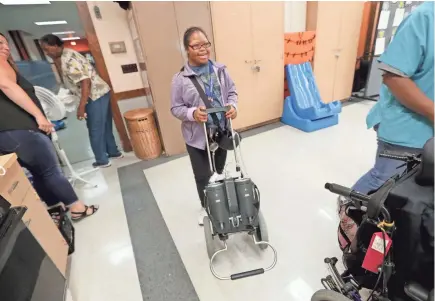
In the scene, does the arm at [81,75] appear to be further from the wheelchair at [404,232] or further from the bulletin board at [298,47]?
the bulletin board at [298,47]

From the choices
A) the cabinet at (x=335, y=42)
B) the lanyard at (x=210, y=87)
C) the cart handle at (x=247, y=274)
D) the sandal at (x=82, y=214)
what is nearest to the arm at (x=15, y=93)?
the sandal at (x=82, y=214)

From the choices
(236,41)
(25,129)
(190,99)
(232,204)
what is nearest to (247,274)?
(232,204)

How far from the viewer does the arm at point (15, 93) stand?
1523mm

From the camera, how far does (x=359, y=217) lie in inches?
38.5

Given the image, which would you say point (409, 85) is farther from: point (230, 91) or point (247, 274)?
point (247, 274)

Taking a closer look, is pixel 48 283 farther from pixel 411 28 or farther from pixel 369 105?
pixel 369 105

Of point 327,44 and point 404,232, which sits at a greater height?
point 327,44

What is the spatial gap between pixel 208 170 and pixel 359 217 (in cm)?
97

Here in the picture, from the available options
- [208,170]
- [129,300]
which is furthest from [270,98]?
[129,300]

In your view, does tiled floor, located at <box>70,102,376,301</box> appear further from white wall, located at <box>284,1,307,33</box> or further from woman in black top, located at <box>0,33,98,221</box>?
white wall, located at <box>284,1,307,33</box>

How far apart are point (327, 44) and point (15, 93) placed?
4.14 meters

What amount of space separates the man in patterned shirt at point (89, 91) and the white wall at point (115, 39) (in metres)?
0.30

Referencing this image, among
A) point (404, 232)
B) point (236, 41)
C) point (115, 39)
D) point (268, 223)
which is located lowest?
point (268, 223)

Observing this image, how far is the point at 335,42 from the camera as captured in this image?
3.93 metres
